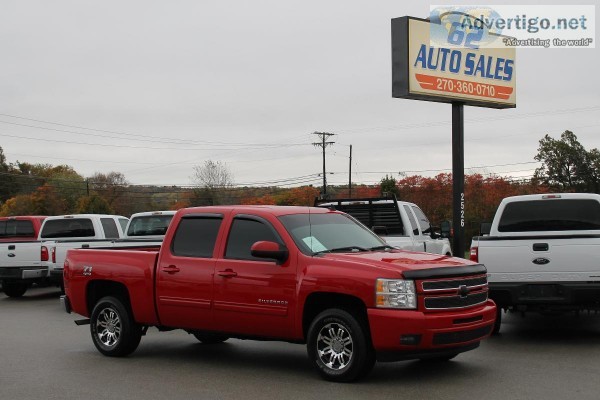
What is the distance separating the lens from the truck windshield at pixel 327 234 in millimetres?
8578

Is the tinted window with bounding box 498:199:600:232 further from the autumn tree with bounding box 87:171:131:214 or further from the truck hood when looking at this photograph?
the autumn tree with bounding box 87:171:131:214

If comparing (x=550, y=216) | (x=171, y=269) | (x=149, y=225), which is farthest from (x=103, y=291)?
(x=149, y=225)

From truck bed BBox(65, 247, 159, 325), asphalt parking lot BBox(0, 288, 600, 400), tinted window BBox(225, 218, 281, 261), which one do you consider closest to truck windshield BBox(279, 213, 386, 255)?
tinted window BBox(225, 218, 281, 261)

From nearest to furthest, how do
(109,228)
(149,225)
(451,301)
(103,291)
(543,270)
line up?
1. (451,301)
2. (543,270)
3. (103,291)
4. (149,225)
5. (109,228)

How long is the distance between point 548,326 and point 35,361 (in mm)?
7857

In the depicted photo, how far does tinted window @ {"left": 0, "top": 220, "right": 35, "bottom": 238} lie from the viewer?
20000 millimetres

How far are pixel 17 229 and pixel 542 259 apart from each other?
14443mm

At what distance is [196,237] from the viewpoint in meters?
9.35

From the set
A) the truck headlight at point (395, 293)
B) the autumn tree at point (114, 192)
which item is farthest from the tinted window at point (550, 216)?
the autumn tree at point (114, 192)

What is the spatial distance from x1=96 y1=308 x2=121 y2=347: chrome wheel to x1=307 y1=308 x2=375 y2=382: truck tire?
3.08 meters

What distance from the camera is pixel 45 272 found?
18031 millimetres

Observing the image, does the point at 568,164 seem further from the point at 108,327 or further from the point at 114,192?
the point at 108,327

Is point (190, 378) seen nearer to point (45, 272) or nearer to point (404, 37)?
point (45, 272)

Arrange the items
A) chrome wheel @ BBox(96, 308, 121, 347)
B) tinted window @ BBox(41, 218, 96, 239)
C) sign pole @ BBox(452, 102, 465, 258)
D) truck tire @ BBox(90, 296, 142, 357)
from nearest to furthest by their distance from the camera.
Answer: truck tire @ BBox(90, 296, 142, 357) → chrome wheel @ BBox(96, 308, 121, 347) → sign pole @ BBox(452, 102, 465, 258) → tinted window @ BBox(41, 218, 96, 239)
